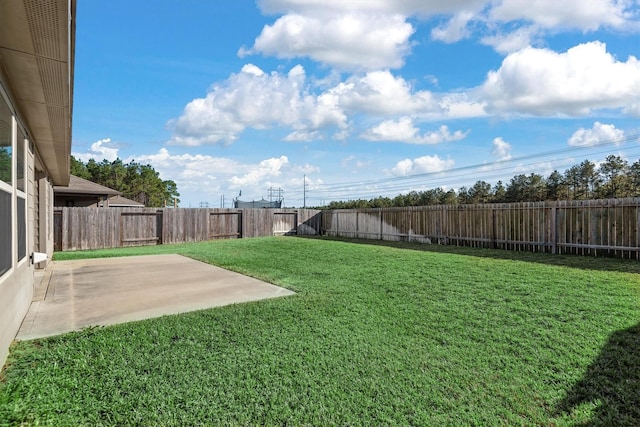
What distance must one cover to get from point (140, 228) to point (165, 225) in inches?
37.8

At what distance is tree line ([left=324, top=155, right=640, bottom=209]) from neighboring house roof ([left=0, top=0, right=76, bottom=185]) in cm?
2124

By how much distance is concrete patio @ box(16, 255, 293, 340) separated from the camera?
409cm

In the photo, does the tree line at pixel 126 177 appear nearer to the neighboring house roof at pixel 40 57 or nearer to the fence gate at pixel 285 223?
the fence gate at pixel 285 223

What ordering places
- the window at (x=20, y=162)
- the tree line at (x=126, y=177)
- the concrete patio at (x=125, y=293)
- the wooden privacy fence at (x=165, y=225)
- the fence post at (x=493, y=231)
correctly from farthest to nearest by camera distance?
the tree line at (x=126, y=177) < the wooden privacy fence at (x=165, y=225) < the fence post at (x=493, y=231) < the concrete patio at (x=125, y=293) < the window at (x=20, y=162)

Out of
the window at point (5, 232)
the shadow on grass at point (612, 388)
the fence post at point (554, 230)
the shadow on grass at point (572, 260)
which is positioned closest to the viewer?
the shadow on grass at point (612, 388)

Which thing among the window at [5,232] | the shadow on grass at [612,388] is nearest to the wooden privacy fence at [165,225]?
the window at [5,232]

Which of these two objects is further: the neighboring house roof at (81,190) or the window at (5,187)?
the neighboring house roof at (81,190)

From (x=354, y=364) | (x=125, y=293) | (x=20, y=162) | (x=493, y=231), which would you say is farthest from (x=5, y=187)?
(x=493, y=231)

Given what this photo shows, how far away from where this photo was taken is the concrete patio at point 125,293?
4.09 metres

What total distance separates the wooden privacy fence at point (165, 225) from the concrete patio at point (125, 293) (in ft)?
16.3

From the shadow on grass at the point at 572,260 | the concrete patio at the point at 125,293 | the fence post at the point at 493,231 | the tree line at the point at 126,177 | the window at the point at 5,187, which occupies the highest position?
the tree line at the point at 126,177

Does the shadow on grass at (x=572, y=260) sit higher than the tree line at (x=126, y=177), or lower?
lower

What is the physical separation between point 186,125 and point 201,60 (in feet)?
33.0

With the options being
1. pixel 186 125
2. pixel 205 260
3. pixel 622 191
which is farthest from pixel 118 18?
pixel 622 191
